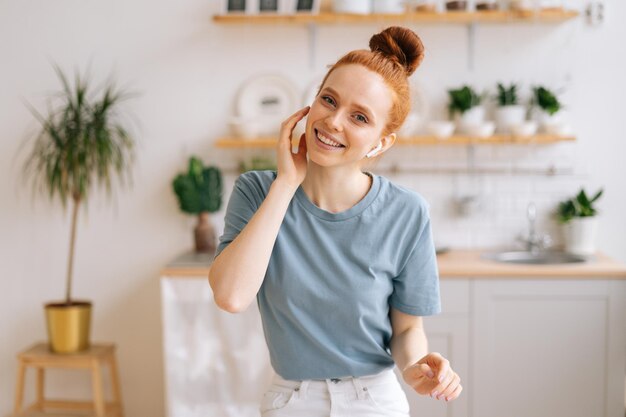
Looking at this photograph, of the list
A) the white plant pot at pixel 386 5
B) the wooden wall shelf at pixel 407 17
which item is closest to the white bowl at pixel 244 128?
the wooden wall shelf at pixel 407 17

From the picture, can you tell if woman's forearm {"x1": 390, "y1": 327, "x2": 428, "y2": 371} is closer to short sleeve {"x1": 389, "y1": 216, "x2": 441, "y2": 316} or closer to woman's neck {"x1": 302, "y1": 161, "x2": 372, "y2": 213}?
short sleeve {"x1": 389, "y1": 216, "x2": 441, "y2": 316}

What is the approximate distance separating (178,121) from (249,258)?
2.65m

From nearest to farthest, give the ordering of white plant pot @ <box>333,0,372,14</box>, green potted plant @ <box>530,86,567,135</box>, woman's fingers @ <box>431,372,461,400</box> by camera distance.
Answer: woman's fingers @ <box>431,372,461,400</box>, white plant pot @ <box>333,0,372,14</box>, green potted plant @ <box>530,86,567,135</box>

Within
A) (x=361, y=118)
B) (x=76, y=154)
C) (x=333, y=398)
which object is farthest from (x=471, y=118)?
(x=333, y=398)

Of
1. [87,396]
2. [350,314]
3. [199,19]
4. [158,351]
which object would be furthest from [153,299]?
[350,314]

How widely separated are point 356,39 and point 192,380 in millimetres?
1778

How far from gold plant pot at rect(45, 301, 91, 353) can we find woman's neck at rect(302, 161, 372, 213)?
2.43m

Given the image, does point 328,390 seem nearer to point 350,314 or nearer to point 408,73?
point 350,314

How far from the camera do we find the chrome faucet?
3.98 m

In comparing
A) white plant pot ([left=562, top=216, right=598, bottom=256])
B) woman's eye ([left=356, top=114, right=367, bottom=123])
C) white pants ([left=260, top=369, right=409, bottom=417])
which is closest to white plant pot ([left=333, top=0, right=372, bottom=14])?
white plant pot ([left=562, top=216, right=598, bottom=256])

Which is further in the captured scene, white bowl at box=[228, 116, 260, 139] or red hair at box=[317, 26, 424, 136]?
white bowl at box=[228, 116, 260, 139]

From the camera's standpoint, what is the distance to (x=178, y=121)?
410 centimetres

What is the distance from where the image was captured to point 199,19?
4.05 metres

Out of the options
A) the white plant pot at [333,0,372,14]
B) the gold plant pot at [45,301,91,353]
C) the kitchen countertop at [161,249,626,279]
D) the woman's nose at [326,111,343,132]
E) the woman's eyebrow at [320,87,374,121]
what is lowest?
the gold plant pot at [45,301,91,353]
